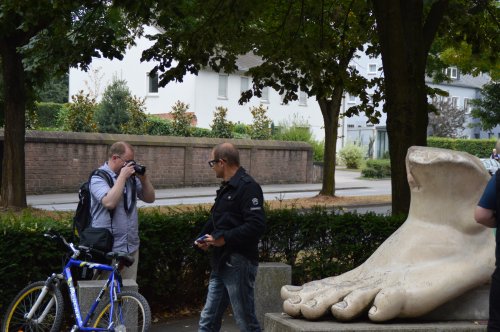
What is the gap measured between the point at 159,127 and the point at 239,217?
29.4 metres

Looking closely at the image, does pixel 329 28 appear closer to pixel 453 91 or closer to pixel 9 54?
pixel 9 54

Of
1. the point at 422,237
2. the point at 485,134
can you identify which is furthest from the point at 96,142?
the point at 485,134

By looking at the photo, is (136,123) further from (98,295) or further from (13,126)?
(98,295)

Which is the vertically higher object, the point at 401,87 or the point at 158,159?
the point at 401,87

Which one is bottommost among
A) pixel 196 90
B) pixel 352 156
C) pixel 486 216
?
pixel 352 156

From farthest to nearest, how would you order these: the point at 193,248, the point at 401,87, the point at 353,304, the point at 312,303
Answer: the point at 401,87
the point at 193,248
the point at 312,303
the point at 353,304

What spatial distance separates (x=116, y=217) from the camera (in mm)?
6934

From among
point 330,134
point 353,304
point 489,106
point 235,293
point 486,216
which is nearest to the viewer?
point 486,216

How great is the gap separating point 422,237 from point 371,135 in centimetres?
5892

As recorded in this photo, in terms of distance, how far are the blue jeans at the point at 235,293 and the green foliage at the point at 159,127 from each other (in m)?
28.7

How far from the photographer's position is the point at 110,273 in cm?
682

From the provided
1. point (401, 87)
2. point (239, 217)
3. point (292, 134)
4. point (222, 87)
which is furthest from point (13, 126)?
point (222, 87)

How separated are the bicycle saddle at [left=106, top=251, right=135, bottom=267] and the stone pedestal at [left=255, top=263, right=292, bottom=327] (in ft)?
5.55

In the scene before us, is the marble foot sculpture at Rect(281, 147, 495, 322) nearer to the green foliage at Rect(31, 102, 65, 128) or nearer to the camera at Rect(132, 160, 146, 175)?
the camera at Rect(132, 160, 146, 175)
